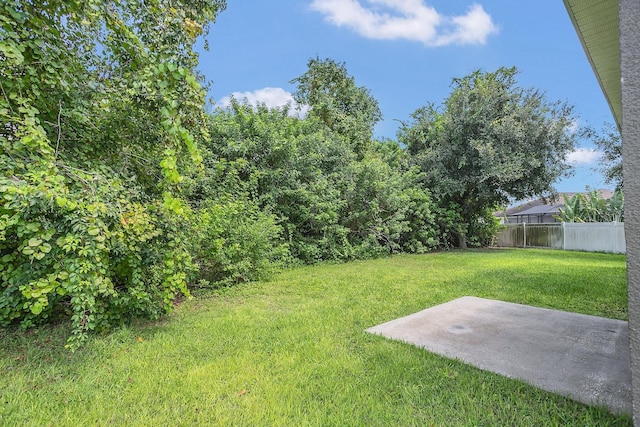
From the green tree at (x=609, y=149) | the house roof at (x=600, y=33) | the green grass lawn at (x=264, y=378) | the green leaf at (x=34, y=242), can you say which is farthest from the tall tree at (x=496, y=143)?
the green leaf at (x=34, y=242)

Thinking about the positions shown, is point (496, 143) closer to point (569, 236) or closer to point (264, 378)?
point (569, 236)

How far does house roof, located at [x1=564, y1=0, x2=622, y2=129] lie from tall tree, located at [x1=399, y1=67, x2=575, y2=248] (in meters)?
8.16

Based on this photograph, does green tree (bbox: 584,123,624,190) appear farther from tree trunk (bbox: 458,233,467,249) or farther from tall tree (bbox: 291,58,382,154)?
tall tree (bbox: 291,58,382,154)

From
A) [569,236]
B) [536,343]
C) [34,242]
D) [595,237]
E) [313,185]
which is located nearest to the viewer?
[34,242]

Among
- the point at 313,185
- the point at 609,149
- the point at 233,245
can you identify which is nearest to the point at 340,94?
the point at 313,185

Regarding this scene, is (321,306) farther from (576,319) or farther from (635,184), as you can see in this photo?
(635,184)

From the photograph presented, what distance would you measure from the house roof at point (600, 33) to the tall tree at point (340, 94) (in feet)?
33.0

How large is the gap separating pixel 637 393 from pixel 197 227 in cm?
427

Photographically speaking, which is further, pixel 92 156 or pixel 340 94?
pixel 340 94

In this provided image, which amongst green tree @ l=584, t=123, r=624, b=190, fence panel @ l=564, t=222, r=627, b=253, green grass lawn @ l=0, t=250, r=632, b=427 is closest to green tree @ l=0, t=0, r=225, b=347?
green grass lawn @ l=0, t=250, r=632, b=427

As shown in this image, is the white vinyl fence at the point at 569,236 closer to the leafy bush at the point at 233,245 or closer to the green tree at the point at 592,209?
the green tree at the point at 592,209

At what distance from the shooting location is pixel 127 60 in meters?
3.62

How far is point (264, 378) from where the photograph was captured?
2.48 meters

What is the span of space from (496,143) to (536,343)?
419 inches
